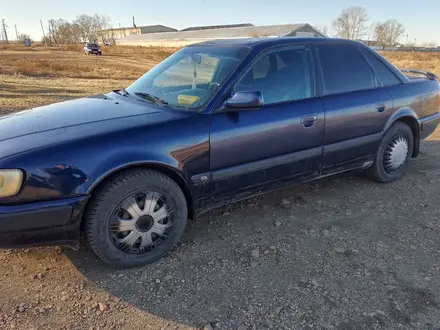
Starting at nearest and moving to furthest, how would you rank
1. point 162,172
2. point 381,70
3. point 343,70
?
1. point 162,172
2. point 343,70
3. point 381,70

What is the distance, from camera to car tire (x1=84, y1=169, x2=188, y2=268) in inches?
103

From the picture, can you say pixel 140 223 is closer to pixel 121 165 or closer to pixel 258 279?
pixel 121 165

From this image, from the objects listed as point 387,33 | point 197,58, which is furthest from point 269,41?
point 387,33

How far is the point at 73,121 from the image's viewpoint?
9.50 ft

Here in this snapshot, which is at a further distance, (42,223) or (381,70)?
(381,70)

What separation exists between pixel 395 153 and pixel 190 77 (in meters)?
2.49

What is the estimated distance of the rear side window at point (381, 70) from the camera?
414 centimetres

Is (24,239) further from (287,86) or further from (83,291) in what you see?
(287,86)

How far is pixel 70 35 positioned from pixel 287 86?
376ft

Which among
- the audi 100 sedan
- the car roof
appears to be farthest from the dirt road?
the car roof

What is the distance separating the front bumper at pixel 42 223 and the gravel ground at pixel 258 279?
1.24ft

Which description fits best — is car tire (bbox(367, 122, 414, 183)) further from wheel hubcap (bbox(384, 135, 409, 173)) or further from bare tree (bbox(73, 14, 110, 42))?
bare tree (bbox(73, 14, 110, 42))

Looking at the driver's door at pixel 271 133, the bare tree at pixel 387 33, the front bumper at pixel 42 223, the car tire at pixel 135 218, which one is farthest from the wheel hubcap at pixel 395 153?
the bare tree at pixel 387 33

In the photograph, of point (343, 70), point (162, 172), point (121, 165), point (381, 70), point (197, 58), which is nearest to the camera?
point (121, 165)
